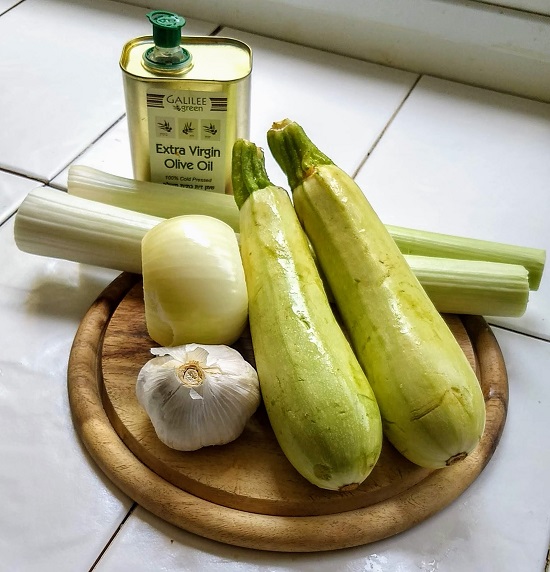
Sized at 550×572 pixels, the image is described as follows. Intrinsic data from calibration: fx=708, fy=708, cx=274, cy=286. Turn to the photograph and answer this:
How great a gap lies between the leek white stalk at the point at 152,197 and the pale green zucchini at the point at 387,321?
11 cm

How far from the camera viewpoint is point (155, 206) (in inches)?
35.2

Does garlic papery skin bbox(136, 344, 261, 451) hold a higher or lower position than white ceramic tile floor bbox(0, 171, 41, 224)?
higher

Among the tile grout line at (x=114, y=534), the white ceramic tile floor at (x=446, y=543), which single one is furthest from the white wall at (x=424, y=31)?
the tile grout line at (x=114, y=534)

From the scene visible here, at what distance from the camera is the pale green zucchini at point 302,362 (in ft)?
1.99

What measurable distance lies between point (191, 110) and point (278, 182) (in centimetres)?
26

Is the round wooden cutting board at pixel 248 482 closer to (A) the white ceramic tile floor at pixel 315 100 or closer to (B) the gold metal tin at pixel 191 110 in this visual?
(B) the gold metal tin at pixel 191 110

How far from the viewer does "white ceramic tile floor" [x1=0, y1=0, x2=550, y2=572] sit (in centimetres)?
65

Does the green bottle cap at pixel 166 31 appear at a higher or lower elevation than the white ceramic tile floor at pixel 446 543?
higher

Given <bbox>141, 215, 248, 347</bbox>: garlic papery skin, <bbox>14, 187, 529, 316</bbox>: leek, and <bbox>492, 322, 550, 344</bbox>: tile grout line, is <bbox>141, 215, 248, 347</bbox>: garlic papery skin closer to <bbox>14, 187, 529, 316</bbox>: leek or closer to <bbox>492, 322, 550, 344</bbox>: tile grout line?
<bbox>14, 187, 529, 316</bbox>: leek

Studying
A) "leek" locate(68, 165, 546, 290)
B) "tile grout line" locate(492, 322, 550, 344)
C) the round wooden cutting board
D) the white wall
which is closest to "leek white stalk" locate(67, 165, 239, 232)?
"leek" locate(68, 165, 546, 290)

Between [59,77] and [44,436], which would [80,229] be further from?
[59,77]

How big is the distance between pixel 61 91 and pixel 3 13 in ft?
0.99

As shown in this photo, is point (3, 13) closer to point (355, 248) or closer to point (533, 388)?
point (355, 248)

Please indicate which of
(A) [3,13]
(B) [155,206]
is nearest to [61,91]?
(A) [3,13]
